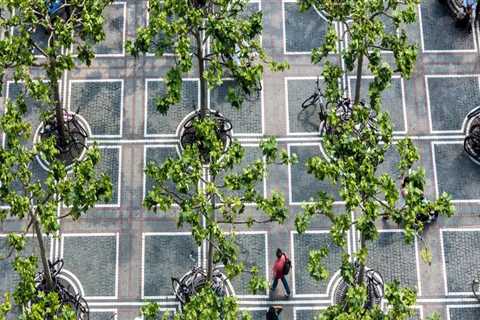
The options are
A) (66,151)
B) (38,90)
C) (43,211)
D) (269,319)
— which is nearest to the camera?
(43,211)

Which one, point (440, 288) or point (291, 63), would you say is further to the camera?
point (291, 63)

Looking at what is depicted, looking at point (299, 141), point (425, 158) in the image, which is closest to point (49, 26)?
point (299, 141)

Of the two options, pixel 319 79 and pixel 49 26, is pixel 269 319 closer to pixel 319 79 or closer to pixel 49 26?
pixel 319 79

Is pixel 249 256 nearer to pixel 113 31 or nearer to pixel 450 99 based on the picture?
pixel 450 99

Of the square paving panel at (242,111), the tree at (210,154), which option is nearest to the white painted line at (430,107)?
the square paving panel at (242,111)

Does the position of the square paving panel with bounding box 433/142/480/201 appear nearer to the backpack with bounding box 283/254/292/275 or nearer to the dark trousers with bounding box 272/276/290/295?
the backpack with bounding box 283/254/292/275

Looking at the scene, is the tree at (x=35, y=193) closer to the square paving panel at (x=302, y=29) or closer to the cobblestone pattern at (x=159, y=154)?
the cobblestone pattern at (x=159, y=154)

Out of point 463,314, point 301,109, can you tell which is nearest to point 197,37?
point 301,109
